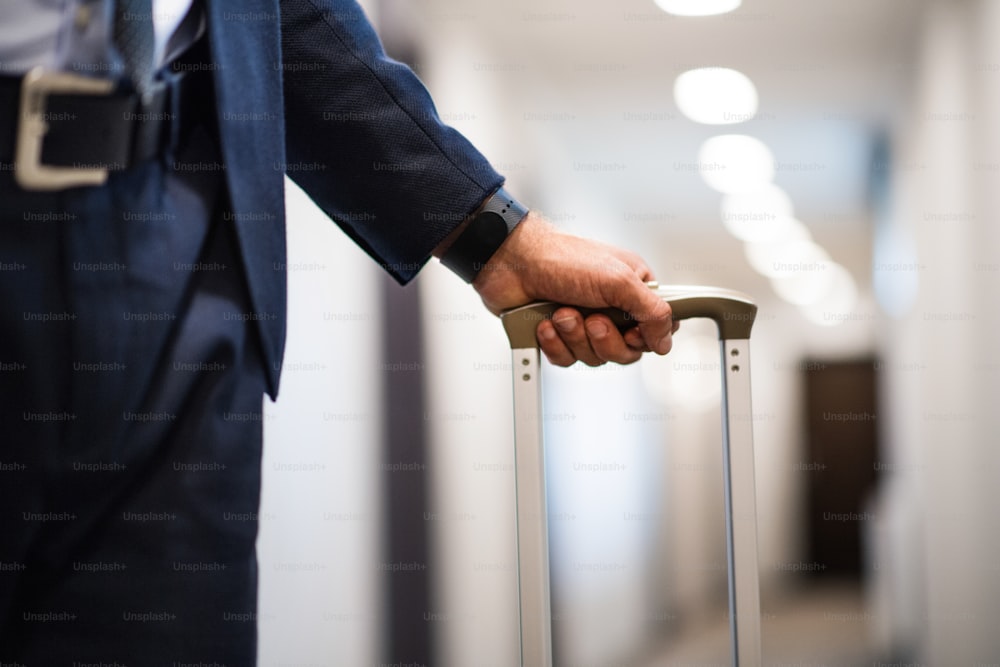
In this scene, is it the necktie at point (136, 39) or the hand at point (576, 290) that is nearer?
the necktie at point (136, 39)

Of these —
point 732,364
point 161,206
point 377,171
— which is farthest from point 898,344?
point 161,206

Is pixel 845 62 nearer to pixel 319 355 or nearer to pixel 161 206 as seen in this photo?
pixel 319 355

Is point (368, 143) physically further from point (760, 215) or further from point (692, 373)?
point (692, 373)

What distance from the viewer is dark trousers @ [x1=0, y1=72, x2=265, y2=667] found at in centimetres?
53

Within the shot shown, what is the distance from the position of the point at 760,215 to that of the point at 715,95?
70.0 inches

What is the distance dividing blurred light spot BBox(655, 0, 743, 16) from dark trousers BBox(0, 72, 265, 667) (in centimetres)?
234

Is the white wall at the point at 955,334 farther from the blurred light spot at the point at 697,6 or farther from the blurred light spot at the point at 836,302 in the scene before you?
the blurred light spot at the point at 836,302

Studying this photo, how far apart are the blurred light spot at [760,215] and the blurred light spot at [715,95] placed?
38.7 inches

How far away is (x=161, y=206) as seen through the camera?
0.56 metres

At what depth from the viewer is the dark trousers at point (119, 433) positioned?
528 mm

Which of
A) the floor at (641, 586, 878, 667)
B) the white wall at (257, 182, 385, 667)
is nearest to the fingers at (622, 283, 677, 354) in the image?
the white wall at (257, 182, 385, 667)

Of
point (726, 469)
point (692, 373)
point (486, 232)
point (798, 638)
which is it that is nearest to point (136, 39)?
point (486, 232)

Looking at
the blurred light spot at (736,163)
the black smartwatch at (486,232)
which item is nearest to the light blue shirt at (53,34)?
the black smartwatch at (486,232)

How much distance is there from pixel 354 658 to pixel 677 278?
438cm
